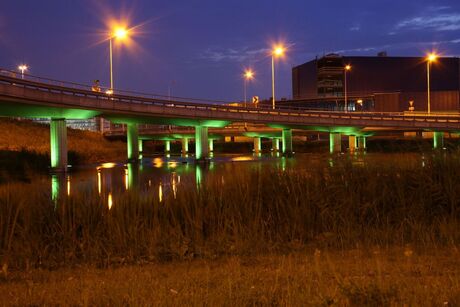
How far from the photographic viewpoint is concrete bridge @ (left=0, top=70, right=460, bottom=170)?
→ 135ft

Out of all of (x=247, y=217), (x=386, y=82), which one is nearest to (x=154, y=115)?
(x=247, y=217)

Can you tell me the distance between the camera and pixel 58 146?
4362 cm

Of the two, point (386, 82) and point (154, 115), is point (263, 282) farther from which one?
point (386, 82)

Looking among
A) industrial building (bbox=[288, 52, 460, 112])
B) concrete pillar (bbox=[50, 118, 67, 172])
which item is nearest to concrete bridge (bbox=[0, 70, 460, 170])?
concrete pillar (bbox=[50, 118, 67, 172])

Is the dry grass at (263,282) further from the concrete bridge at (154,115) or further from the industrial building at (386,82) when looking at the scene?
the industrial building at (386,82)

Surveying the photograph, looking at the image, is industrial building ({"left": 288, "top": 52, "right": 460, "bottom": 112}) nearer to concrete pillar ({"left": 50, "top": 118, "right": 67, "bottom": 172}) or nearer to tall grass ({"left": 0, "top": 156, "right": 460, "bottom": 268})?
concrete pillar ({"left": 50, "top": 118, "right": 67, "bottom": 172})

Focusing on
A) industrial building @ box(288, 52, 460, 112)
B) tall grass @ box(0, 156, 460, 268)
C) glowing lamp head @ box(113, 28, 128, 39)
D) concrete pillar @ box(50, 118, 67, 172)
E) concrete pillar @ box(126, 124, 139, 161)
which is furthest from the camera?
industrial building @ box(288, 52, 460, 112)

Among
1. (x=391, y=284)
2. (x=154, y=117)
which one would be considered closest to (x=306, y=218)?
(x=391, y=284)

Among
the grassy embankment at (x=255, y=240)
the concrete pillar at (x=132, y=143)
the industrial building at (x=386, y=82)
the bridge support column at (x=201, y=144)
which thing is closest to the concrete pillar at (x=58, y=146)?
the concrete pillar at (x=132, y=143)

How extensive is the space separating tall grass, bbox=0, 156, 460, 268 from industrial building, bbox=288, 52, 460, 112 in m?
118

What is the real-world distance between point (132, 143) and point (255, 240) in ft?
190

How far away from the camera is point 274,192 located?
10883 mm

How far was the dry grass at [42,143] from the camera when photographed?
5904cm

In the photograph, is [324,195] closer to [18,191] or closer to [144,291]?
[144,291]
